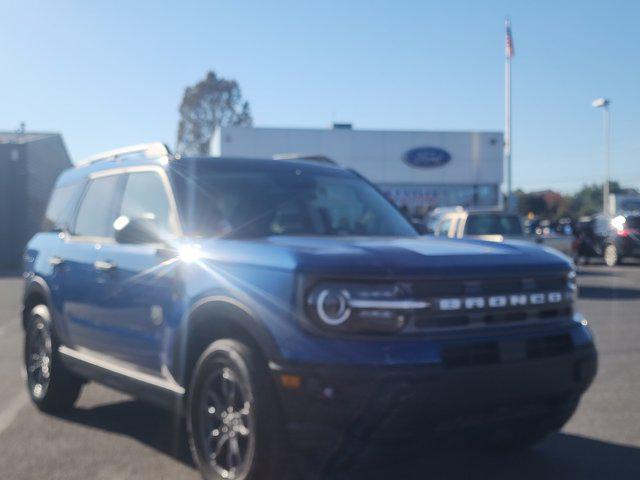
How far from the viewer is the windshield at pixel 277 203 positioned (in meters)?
4.88

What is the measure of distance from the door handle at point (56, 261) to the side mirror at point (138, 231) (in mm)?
1395

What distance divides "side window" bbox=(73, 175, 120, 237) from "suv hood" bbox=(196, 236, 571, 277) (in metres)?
1.55

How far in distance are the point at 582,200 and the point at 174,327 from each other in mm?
99852

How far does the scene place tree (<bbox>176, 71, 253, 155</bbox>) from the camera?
54.2 m

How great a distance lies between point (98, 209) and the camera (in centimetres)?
596

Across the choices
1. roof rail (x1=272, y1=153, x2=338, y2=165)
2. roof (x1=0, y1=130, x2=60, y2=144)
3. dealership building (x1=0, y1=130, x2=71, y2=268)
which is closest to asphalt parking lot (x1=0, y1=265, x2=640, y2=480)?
roof rail (x1=272, y1=153, x2=338, y2=165)

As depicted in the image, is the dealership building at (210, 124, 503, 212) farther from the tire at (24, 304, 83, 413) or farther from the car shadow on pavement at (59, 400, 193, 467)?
the car shadow on pavement at (59, 400, 193, 467)

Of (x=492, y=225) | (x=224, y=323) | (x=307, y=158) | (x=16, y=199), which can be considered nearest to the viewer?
(x=224, y=323)

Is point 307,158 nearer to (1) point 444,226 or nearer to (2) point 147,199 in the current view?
(2) point 147,199

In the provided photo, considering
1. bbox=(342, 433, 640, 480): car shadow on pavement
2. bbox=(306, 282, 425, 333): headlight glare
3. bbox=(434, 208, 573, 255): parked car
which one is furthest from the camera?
bbox=(434, 208, 573, 255): parked car

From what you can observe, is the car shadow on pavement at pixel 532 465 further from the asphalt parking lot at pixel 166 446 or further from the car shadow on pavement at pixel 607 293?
the car shadow on pavement at pixel 607 293

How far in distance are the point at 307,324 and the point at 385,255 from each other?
1.72ft

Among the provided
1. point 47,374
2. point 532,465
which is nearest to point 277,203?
point 532,465

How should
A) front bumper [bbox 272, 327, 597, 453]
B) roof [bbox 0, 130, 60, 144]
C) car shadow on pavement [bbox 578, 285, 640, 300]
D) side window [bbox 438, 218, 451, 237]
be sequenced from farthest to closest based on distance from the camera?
roof [bbox 0, 130, 60, 144]
side window [bbox 438, 218, 451, 237]
car shadow on pavement [bbox 578, 285, 640, 300]
front bumper [bbox 272, 327, 597, 453]
